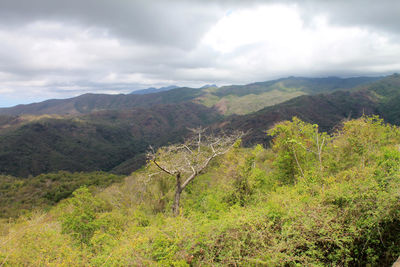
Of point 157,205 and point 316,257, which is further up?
point 316,257

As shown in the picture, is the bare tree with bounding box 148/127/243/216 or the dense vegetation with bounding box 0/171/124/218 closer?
the bare tree with bounding box 148/127/243/216

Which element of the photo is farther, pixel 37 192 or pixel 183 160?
pixel 37 192

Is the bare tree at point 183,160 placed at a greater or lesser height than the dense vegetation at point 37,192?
greater

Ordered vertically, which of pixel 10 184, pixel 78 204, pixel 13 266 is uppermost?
pixel 13 266

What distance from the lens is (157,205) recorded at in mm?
22688

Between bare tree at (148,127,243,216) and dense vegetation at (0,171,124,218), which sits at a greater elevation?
bare tree at (148,127,243,216)

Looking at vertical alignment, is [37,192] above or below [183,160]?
below

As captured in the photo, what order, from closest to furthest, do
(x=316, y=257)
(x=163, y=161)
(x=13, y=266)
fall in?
(x=316, y=257) < (x=13, y=266) < (x=163, y=161)

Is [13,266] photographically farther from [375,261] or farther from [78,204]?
[375,261]

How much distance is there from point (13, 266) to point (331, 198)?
1612cm

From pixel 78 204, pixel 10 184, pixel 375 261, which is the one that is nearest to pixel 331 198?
pixel 375 261

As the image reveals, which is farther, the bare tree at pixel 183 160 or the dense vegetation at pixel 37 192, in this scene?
the dense vegetation at pixel 37 192

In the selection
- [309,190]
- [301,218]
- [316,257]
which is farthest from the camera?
[309,190]

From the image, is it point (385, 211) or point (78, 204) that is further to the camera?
point (78, 204)
